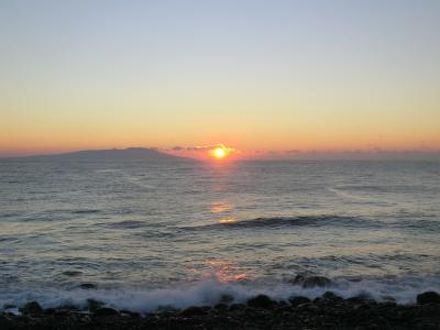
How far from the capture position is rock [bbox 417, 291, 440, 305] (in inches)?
612

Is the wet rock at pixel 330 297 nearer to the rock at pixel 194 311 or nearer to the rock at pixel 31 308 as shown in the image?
the rock at pixel 194 311

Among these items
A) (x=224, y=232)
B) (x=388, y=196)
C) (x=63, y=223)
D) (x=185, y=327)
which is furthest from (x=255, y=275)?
(x=388, y=196)

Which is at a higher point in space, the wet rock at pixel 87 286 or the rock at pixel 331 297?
the rock at pixel 331 297

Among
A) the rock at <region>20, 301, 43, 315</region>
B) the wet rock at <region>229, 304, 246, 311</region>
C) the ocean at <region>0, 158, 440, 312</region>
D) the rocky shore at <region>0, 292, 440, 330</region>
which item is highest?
the rocky shore at <region>0, 292, 440, 330</region>

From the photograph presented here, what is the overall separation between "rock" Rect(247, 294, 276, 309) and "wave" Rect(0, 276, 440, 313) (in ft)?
1.94

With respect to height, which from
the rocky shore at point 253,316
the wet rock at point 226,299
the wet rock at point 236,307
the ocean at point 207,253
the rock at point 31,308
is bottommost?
the wet rock at point 226,299

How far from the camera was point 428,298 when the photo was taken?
15.7 m

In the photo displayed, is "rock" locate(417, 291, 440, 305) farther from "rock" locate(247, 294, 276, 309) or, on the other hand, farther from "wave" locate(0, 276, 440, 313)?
"rock" locate(247, 294, 276, 309)

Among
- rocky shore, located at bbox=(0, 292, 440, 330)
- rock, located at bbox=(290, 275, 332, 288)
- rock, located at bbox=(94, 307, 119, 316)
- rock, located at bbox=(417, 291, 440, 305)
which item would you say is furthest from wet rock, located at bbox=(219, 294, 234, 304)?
rock, located at bbox=(417, 291, 440, 305)

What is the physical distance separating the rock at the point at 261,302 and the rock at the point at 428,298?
4.19 metres

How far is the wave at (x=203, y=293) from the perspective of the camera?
52.6 feet

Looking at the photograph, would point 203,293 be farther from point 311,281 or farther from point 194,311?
point 311,281

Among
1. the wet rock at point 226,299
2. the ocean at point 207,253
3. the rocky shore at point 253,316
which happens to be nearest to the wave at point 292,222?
the ocean at point 207,253

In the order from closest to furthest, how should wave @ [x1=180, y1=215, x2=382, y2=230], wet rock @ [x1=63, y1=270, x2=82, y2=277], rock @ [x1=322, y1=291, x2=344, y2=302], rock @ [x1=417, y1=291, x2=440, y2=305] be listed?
rock @ [x1=417, y1=291, x2=440, y2=305] → rock @ [x1=322, y1=291, x2=344, y2=302] → wet rock @ [x1=63, y1=270, x2=82, y2=277] → wave @ [x1=180, y1=215, x2=382, y2=230]
